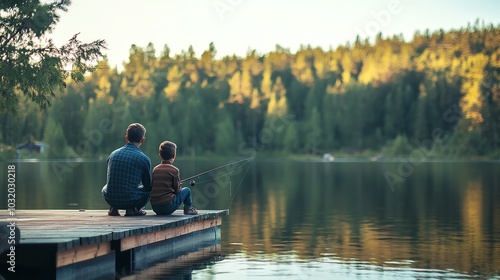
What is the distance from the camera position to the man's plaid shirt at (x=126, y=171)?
55.7ft

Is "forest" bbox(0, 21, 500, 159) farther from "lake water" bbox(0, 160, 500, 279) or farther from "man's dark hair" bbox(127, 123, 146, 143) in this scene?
"man's dark hair" bbox(127, 123, 146, 143)

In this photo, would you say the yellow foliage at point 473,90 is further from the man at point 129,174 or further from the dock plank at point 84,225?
the man at point 129,174

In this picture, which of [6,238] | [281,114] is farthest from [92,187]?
[281,114]

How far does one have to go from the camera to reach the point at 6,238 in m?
12.4

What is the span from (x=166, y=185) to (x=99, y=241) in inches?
148

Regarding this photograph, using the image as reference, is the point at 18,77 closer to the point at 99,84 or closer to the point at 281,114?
the point at 281,114

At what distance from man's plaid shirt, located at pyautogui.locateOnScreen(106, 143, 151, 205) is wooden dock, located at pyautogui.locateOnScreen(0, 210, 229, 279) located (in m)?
0.52

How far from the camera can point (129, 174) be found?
1703 cm

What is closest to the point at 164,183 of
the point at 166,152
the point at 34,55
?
the point at 166,152

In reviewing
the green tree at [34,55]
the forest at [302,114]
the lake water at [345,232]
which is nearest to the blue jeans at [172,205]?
the lake water at [345,232]

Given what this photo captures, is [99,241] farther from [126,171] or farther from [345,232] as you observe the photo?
[345,232]

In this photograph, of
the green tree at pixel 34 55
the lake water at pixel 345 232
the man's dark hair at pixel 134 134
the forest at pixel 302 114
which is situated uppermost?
the forest at pixel 302 114

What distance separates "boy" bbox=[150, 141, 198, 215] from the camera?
17531 millimetres

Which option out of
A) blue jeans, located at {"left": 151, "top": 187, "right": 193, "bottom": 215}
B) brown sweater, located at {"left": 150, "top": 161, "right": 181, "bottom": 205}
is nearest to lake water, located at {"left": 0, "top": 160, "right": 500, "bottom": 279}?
blue jeans, located at {"left": 151, "top": 187, "right": 193, "bottom": 215}
